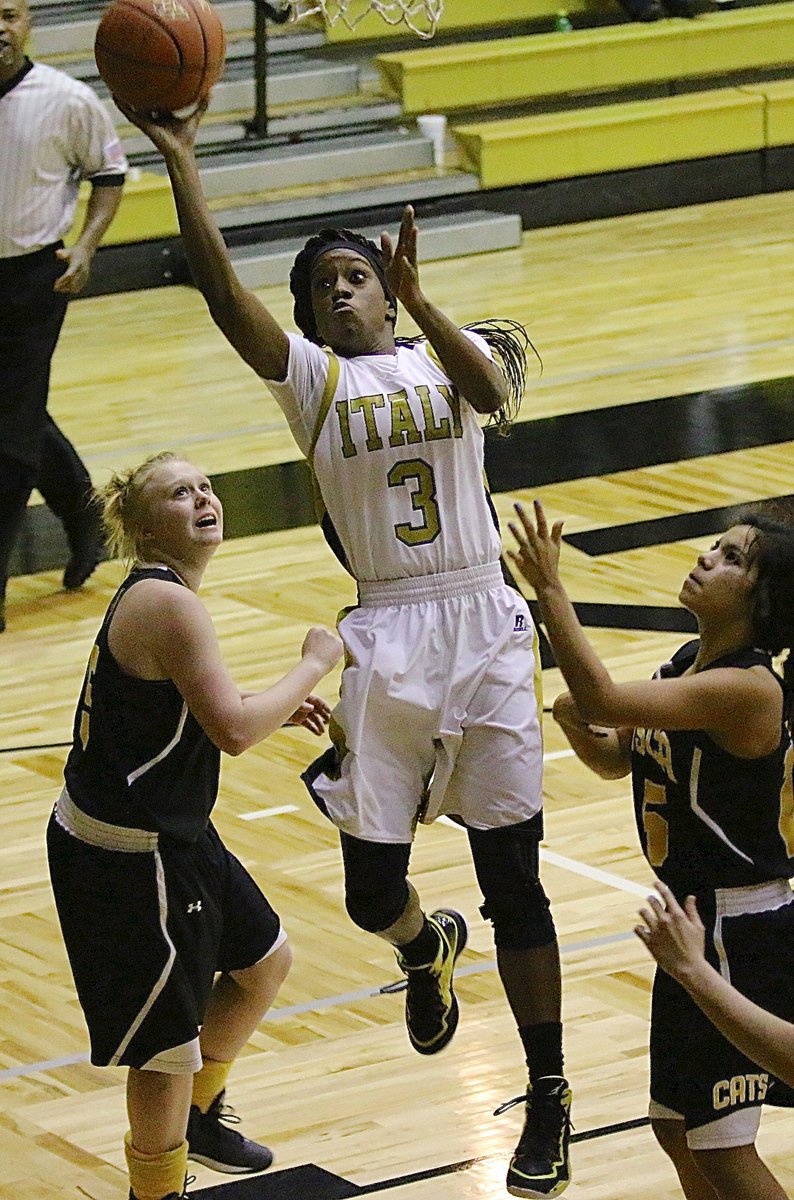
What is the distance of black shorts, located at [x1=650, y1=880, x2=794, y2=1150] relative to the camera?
9.71ft

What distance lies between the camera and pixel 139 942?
3250mm

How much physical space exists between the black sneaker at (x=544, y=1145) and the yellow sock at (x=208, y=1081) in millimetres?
497

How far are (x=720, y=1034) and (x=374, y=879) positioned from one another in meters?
0.78

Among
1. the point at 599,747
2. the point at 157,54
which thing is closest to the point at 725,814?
the point at 599,747

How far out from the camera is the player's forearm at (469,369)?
11.6 ft

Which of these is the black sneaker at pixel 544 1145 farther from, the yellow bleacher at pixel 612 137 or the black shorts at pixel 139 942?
the yellow bleacher at pixel 612 137

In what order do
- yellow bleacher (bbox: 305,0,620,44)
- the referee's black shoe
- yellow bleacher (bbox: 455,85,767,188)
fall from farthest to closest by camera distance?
yellow bleacher (bbox: 305,0,620,44)
yellow bleacher (bbox: 455,85,767,188)
the referee's black shoe

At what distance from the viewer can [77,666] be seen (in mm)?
6500

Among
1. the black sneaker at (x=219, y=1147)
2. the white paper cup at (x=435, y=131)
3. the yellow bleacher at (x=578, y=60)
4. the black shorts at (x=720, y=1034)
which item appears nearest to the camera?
the black shorts at (x=720, y=1034)

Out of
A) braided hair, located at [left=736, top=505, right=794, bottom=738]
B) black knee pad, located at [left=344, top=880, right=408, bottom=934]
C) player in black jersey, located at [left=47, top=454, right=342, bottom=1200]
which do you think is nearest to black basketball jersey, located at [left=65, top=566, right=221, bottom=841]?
player in black jersey, located at [left=47, top=454, right=342, bottom=1200]

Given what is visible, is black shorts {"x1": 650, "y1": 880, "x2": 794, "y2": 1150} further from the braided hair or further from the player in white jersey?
the player in white jersey

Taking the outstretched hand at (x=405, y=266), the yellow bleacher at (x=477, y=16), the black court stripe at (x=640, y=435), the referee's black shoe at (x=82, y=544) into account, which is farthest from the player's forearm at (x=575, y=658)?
the yellow bleacher at (x=477, y=16)

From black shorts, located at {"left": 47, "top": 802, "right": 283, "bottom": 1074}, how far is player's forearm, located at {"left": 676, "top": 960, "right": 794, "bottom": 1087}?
93 cm

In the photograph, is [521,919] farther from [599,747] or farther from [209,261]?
[209,261]
